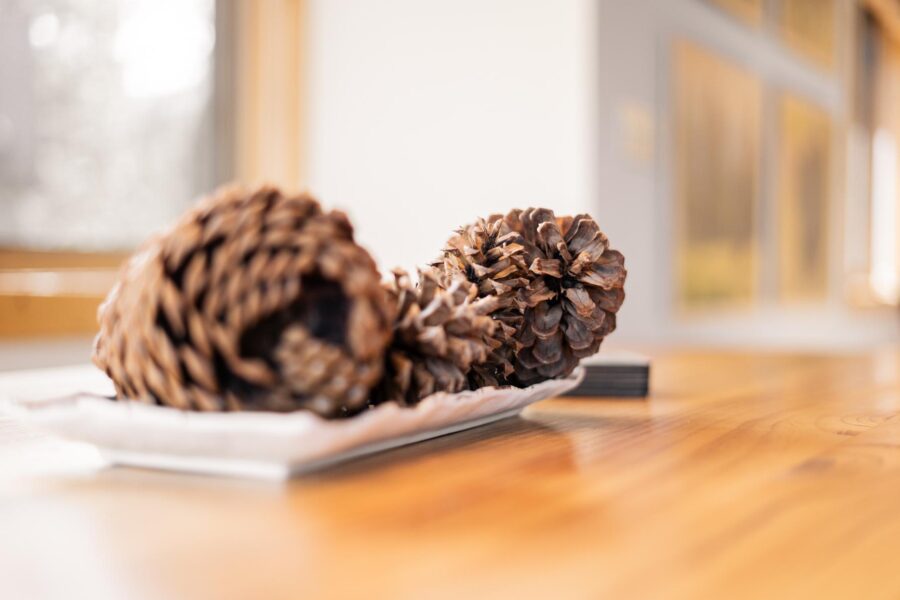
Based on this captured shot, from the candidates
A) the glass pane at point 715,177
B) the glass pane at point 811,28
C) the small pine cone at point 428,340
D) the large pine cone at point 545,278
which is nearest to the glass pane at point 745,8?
the glass pane at point 715,177

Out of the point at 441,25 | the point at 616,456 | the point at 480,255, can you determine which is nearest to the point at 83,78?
the point at 441,25

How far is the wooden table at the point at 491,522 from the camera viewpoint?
0.90 ft

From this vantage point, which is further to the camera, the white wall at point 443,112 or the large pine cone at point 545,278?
the white wall at point 443,112

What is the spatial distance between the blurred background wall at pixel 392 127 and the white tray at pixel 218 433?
1.65 meters

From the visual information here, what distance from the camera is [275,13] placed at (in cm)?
265

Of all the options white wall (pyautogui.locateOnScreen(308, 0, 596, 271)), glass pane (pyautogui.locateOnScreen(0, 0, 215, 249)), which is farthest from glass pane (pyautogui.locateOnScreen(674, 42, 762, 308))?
glass pane (pyautogui.locateOnScreen(0, 0, 215, 249))

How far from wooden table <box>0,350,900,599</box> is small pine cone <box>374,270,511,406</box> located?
36 millimetres

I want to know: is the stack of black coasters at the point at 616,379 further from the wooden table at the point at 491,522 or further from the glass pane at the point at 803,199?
the glass pane at the point at 803,199

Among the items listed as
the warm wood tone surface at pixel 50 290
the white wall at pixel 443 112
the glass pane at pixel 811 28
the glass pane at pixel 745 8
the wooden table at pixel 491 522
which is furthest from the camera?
the glass pane at pixel 811 28

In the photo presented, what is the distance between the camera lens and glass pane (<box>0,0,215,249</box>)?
2016 millimetres

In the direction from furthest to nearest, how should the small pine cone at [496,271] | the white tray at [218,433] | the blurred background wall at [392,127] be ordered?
the blurred background wall at [392,127] → the small pine cone at [496,271] → the white tray at [218,433]

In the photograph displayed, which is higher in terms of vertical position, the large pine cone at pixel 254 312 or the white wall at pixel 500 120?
the white wall at pixel 500 120

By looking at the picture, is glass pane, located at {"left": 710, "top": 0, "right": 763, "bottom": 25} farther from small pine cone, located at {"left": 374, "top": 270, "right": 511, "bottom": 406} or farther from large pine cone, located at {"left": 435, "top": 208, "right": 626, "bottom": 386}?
small pine cone, located at {"left": 374, "top": 270, "right": 511, "bottom": 406}

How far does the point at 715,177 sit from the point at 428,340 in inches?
107
